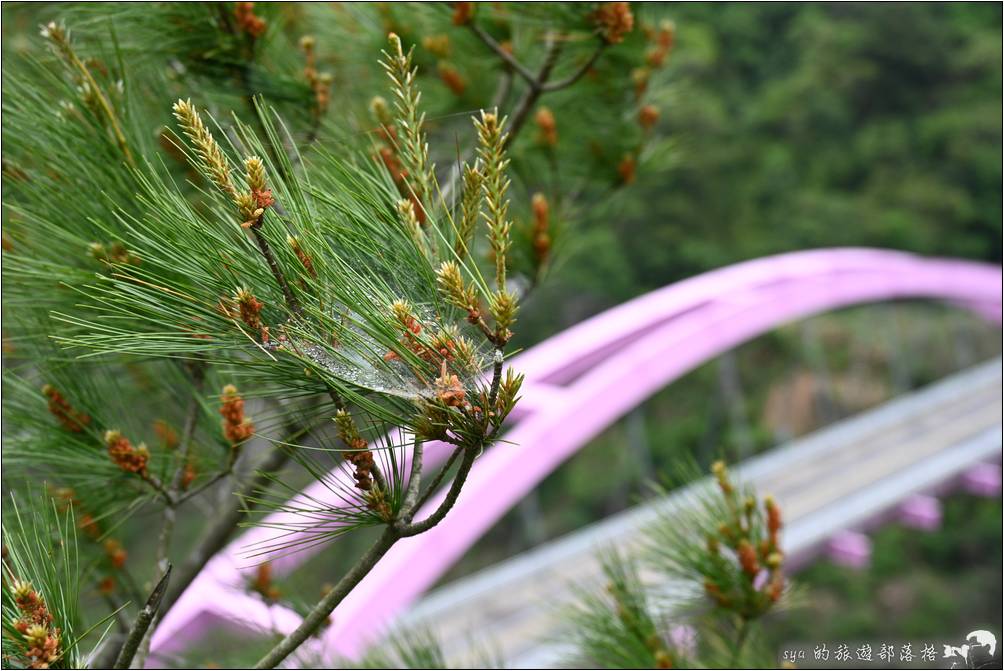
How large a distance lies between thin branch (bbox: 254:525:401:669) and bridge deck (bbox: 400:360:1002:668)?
2791 millimetres

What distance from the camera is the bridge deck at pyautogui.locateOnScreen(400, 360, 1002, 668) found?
4.71m

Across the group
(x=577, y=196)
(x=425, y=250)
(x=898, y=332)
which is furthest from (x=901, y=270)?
(x=425, y=250)

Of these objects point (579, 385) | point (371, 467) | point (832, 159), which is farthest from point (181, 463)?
point (832, 159)

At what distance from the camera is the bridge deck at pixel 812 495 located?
15.5ft

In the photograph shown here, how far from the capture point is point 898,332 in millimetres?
11859

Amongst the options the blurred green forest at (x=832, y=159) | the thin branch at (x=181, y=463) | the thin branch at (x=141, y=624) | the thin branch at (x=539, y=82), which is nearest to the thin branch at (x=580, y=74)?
the thin branch at (x=539, y=82)

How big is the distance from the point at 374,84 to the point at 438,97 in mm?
107

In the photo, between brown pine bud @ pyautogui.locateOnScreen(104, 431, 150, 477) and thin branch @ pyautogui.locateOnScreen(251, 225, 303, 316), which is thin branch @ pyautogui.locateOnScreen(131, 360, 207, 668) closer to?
brown pine bud @ pyautogui.locateOnScreen(104, 431, 150, 477)

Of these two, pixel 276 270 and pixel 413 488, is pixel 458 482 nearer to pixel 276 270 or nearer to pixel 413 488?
pixel 413 488

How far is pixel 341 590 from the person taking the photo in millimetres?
707

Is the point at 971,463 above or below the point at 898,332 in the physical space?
below

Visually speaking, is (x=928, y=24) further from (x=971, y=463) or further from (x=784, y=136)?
(x=971, y=463)

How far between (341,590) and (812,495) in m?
5.83

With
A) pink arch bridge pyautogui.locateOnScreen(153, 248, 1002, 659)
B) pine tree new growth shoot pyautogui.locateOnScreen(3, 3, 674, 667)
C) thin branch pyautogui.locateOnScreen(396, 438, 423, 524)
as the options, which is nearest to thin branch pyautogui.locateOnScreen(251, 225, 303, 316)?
pine tree new growth shoot pyautogui.locateOnScreen(3, 3, 674, 667)
